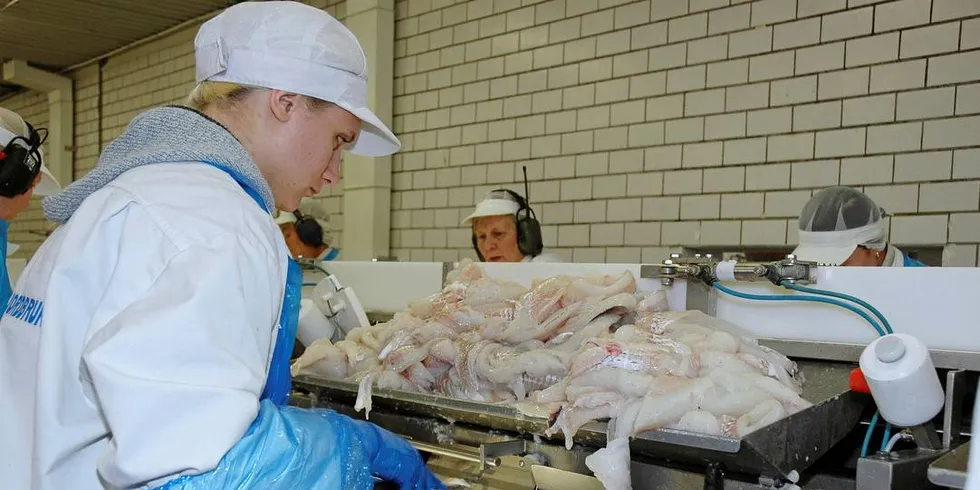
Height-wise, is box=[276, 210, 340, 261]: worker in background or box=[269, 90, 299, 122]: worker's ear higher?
box=[269, 90, 299, 122]: worker's ear

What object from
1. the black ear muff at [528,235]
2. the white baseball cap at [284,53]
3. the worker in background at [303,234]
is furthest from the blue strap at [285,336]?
the worker in background at [303,234]

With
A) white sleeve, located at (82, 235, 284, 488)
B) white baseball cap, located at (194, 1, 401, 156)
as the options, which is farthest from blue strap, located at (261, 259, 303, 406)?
white baseball cap, located at (194, 1, 401, 156)

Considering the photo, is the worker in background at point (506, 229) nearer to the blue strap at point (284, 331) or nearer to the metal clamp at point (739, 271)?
the metal clamp at point (739, 271)

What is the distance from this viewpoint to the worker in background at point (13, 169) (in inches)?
109

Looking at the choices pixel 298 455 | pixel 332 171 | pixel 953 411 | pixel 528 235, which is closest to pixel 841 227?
pixel 528 235

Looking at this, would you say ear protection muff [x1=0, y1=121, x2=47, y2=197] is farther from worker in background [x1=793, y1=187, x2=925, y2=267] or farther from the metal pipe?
worker in background [x1=793, y1=187, x2=925, y2=267]

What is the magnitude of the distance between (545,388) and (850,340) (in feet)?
2.53

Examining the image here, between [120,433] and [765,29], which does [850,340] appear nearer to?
[120,433]

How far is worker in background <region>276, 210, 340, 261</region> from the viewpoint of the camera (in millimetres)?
5285

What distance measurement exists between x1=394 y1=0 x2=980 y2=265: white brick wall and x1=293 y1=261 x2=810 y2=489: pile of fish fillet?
281 centimetres

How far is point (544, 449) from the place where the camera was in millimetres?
1655

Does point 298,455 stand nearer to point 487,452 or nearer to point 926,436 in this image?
point 487,452

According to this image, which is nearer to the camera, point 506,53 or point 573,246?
point 573,246

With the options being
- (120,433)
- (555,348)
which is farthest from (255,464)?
(555,348)
